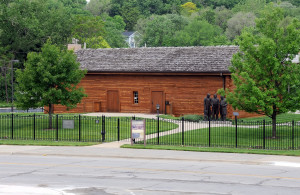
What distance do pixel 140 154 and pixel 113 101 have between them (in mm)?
24379

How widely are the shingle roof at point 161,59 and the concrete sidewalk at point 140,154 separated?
19.2 meters

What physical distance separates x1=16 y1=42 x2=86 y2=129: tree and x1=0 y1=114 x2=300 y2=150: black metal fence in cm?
170

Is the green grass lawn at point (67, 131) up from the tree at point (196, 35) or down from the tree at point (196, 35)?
down

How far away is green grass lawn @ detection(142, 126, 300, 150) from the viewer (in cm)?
3041

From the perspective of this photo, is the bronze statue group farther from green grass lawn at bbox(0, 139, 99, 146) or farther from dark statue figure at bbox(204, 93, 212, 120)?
green grass lawn at bbox(0, 139, 99, 146)

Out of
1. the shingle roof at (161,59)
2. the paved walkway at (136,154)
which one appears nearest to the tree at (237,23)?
the shingle roof at (161,59)

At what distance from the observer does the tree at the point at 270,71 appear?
3247 cm

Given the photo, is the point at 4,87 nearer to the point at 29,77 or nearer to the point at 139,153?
the point at 29,77

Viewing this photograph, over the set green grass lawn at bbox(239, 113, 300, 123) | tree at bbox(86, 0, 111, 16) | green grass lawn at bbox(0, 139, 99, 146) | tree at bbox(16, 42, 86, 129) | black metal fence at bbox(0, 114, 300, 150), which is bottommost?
green grass lawn at bbox(0, 139, 99, 146)

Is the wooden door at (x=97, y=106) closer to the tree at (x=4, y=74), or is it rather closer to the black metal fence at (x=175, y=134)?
the black metal fence at (x=175, y=134)

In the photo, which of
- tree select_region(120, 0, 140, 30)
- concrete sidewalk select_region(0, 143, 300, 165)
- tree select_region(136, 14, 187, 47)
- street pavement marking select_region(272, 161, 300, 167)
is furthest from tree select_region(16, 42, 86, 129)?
tree select_region(120, 0, 140, 30)

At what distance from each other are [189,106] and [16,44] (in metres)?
45.1

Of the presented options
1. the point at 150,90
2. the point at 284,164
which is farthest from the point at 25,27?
the point at 284,164

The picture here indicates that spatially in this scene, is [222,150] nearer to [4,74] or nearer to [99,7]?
[4,74]
